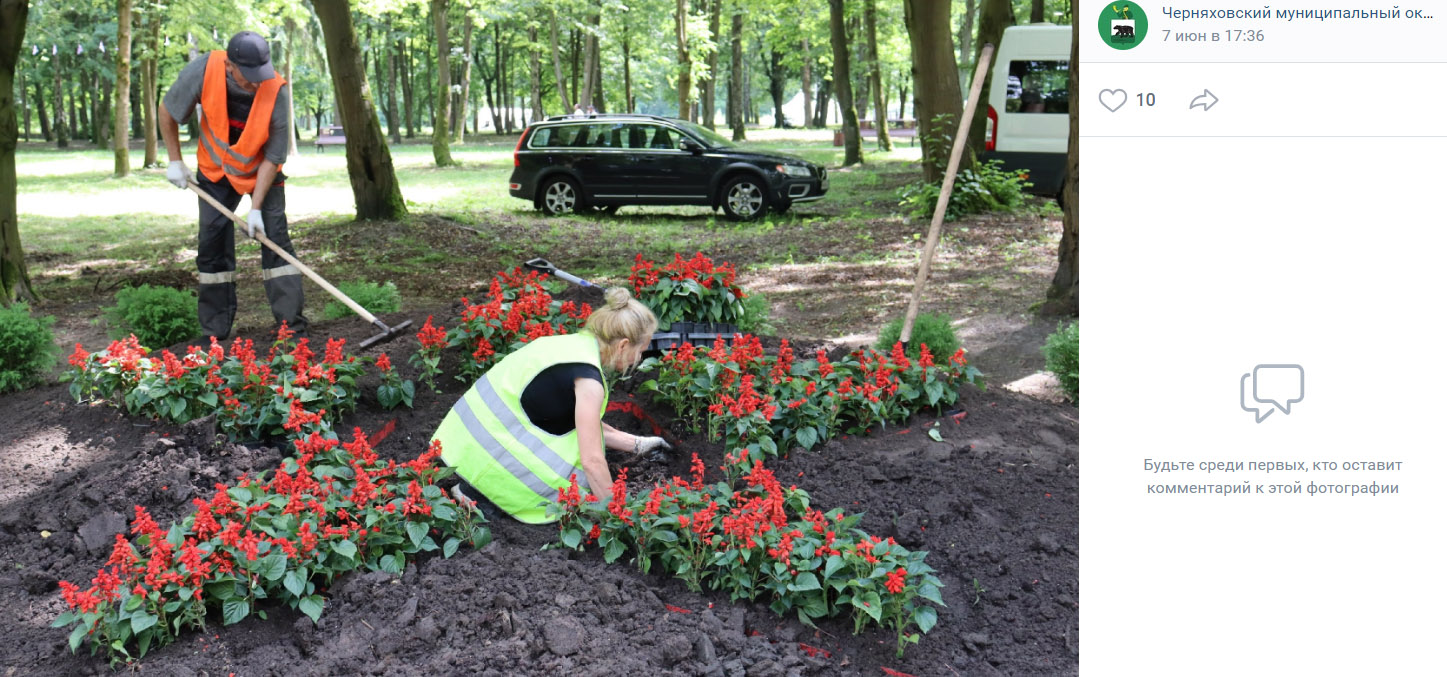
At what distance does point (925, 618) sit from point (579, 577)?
3.49ft

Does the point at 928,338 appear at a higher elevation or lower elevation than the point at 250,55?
lower

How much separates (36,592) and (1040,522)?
359 centimetres

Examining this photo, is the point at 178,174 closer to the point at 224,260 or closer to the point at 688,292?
the point at 224,260

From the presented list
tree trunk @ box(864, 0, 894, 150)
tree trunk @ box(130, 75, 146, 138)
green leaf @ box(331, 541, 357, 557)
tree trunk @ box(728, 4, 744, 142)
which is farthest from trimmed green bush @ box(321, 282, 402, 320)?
tree trunk @ box(130, 75, 146, 138)

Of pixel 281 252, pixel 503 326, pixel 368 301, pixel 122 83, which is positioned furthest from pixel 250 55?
pixel 122 83

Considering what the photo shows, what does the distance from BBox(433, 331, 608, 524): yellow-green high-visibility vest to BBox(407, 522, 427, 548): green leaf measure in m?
0.50

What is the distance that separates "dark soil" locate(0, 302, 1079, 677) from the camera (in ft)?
10.0

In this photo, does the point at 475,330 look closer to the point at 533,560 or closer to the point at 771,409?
the point at 771,409

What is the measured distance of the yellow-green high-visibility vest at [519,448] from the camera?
13.2ft

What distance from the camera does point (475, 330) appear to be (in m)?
5.61

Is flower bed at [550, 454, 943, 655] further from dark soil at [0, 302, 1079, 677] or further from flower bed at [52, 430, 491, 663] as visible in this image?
flower bed at [52, 430, 491, 663]
